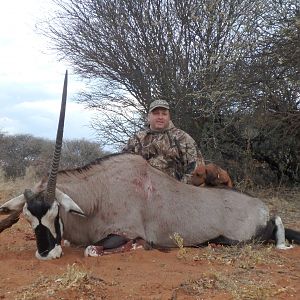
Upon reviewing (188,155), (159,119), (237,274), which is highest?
(159,119)

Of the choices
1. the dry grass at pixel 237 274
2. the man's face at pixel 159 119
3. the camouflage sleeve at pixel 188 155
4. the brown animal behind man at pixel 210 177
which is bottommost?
the dry grass at pixel 237 274

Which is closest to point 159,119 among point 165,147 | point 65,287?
point 165,147

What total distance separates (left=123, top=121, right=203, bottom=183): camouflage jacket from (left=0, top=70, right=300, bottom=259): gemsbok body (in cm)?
87

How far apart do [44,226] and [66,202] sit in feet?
0.91

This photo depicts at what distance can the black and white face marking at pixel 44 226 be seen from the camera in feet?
13.5

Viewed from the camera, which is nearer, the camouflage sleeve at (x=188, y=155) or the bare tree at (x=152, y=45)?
the camouflage sleeve at (x=188, y=155)

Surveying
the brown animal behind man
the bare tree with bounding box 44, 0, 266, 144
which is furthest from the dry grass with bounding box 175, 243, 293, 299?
the bare tree with bounding box 44, 0, 266, 144

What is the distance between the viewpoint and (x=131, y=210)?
4645 millimetres

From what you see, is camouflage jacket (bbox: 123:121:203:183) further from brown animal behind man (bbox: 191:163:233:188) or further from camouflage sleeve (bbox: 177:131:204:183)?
brown animal behind man (bbox: 191:163:233:188)

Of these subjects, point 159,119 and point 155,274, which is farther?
point 159,119

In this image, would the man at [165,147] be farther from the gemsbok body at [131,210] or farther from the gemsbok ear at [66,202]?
the gemsbok ear at [66,202]

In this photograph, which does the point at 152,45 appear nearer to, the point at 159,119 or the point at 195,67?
the point at 195,67

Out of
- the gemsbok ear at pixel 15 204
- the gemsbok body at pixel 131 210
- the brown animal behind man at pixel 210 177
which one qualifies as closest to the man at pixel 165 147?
the brown animal behind man at pixel 210 177

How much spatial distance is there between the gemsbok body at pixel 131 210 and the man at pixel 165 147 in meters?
0.88
